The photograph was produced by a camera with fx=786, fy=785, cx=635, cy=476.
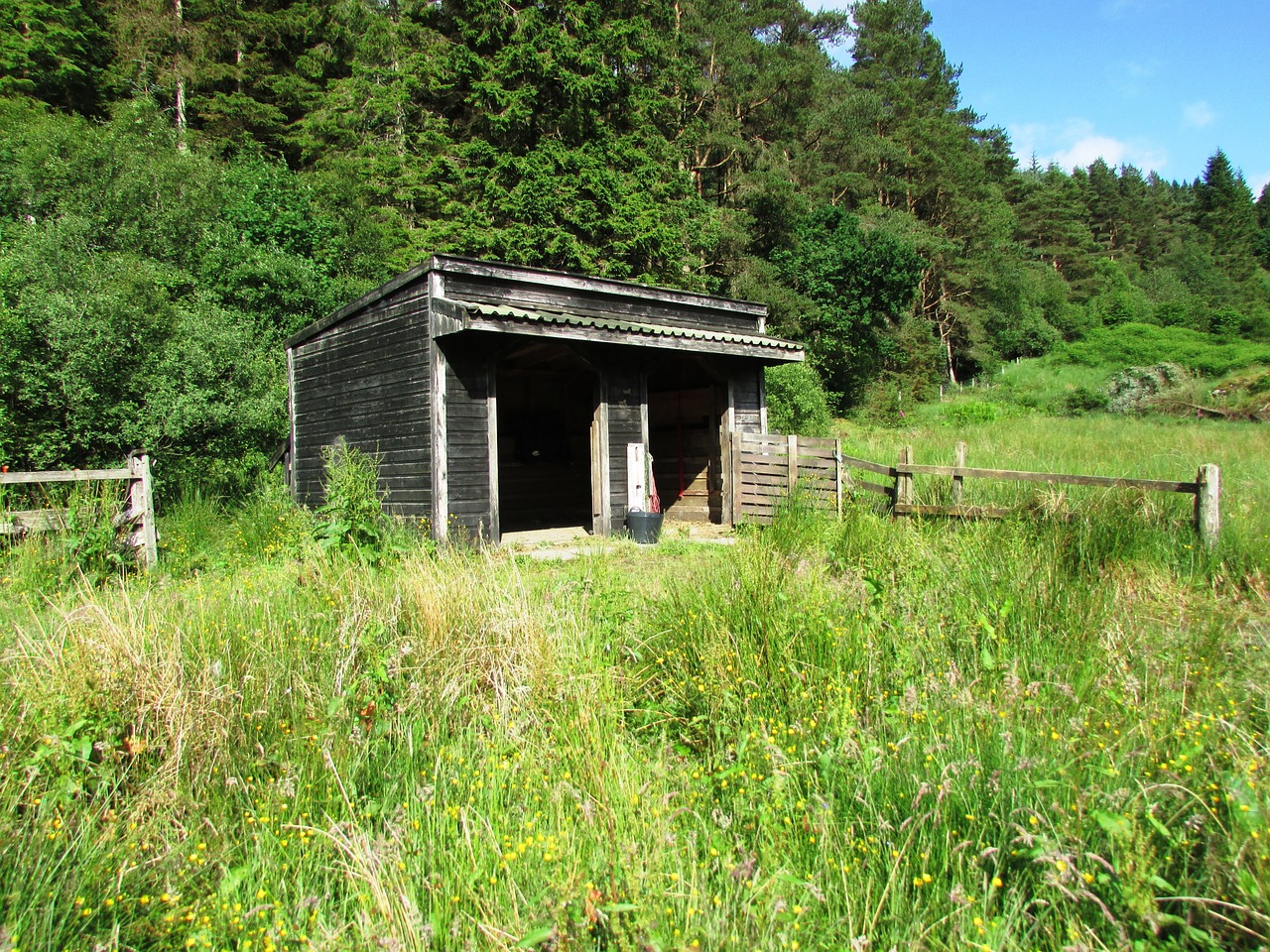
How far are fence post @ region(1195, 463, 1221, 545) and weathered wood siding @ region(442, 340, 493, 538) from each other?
7.46 meters

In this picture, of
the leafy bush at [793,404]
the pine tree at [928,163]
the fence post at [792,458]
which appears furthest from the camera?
the pine tree at [928,163]

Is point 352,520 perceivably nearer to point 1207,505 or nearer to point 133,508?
point 133,508

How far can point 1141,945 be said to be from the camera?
1978 millimetres

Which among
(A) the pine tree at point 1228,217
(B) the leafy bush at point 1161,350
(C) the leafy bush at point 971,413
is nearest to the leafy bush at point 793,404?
(C) the leafy bush at point 971,413

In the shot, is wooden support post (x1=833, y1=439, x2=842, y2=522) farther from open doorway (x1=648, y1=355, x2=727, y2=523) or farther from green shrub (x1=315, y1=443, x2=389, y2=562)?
green shrub (x1=315, y1=443, x2=389, y2=562)

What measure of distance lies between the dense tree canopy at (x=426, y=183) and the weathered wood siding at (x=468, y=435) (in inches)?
227

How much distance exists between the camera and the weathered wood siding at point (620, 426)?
11414mm

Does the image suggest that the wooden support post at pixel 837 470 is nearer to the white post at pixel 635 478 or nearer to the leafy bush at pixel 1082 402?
the white post at pixel 635 478

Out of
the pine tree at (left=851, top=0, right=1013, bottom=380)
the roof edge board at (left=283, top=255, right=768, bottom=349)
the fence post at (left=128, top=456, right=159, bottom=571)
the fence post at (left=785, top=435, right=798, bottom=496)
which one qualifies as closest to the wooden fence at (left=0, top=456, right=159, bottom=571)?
the fence post at (left=128, top=456, right=159, bottom=571)

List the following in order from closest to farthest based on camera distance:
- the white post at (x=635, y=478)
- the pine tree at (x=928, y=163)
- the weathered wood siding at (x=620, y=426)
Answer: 1. the weathered wood siding at (x=620, y=426)
2. the white post at (x=635, y=478)
3. the pine tree at (x=928, y=163)

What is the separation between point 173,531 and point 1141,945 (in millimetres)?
10176

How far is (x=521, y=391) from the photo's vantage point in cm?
1546

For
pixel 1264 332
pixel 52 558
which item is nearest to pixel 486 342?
pixel 52 558

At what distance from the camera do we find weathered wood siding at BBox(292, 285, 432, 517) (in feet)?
34.1
